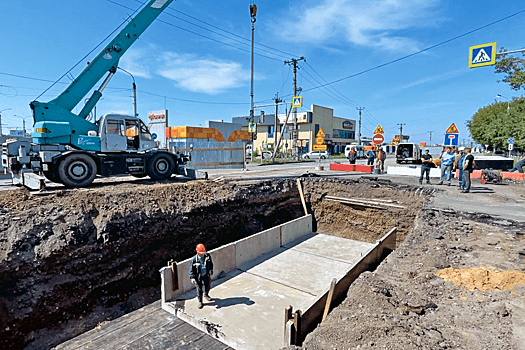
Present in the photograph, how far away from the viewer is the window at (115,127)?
10.2m

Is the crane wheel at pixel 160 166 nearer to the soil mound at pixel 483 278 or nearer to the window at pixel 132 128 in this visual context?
the window at pixel 132 128

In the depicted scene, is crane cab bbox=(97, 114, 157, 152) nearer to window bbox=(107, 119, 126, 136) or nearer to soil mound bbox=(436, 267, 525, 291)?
window bbox=(107, 119, 126, 136)

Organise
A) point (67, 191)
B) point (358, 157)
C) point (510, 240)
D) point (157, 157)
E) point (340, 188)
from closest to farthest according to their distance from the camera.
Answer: point (510, 240), point (67, 191), point (157, 157), point (340, 188), point (358, 157)

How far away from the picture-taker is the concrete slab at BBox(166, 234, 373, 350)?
5582mm

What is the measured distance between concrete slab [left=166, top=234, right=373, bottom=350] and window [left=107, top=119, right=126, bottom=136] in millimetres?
6518

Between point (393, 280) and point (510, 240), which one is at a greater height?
point (510, 240)

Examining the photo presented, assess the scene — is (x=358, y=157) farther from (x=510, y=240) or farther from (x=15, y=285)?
(x=15, y=285)

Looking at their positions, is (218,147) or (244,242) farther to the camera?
(218,147)

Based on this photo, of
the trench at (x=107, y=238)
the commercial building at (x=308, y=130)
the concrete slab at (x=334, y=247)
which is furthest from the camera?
the commercial building at (x=308, y=130)

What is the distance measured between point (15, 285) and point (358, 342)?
742cm

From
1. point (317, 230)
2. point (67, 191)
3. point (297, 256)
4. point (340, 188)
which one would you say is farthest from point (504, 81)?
point (67, 191)

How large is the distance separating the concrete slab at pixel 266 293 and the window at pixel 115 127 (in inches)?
257

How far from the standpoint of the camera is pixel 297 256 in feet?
31.9

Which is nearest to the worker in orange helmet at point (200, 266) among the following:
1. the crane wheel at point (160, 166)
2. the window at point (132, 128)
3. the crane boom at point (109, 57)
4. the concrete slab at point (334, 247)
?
the concrete slab at point (334, 247)
